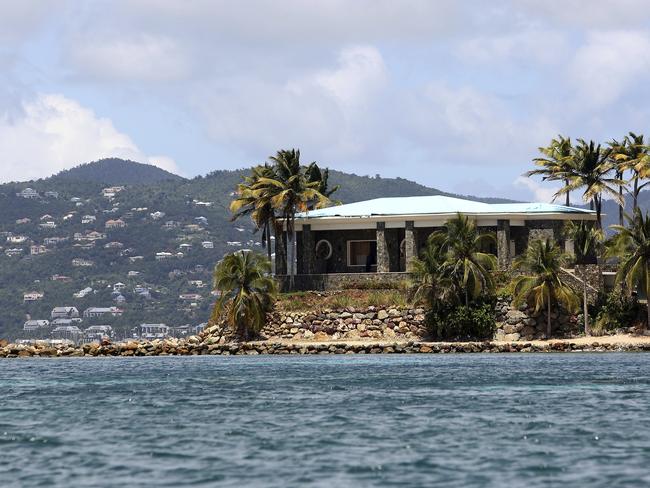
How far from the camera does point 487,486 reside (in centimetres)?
2845

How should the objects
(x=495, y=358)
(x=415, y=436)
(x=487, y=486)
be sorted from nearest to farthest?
(x=487, y=486), (x=415, y=436), (x=495, y=358)

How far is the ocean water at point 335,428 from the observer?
99.3 feet

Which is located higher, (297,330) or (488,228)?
(488,228)

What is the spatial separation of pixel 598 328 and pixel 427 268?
429 inches

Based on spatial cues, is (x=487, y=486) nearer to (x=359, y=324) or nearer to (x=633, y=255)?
(x=633, y=255)

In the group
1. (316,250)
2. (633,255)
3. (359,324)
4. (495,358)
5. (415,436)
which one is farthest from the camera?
(316,250)

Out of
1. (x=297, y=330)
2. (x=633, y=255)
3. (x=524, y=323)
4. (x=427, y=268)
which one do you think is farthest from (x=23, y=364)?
(x=633, y=255)

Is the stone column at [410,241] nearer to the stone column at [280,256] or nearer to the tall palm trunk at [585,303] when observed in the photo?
the stone column at [280,256]

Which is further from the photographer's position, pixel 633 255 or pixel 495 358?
pixel 633 255

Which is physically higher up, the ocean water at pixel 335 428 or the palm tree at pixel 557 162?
the palm tree at pixel 557 162

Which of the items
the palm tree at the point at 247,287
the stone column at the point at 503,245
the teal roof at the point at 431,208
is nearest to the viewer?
the palm tree at the point at 247,287

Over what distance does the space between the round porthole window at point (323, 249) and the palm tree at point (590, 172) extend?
16.6 metres

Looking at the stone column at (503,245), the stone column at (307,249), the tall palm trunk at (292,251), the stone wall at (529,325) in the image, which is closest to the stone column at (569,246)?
the stone column at (503,245)

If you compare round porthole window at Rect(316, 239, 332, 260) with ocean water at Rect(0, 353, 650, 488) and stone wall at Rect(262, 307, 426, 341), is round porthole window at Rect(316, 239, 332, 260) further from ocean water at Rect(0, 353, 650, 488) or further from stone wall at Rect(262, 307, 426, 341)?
ocean water at Rect(0, 353, 650, 488)
